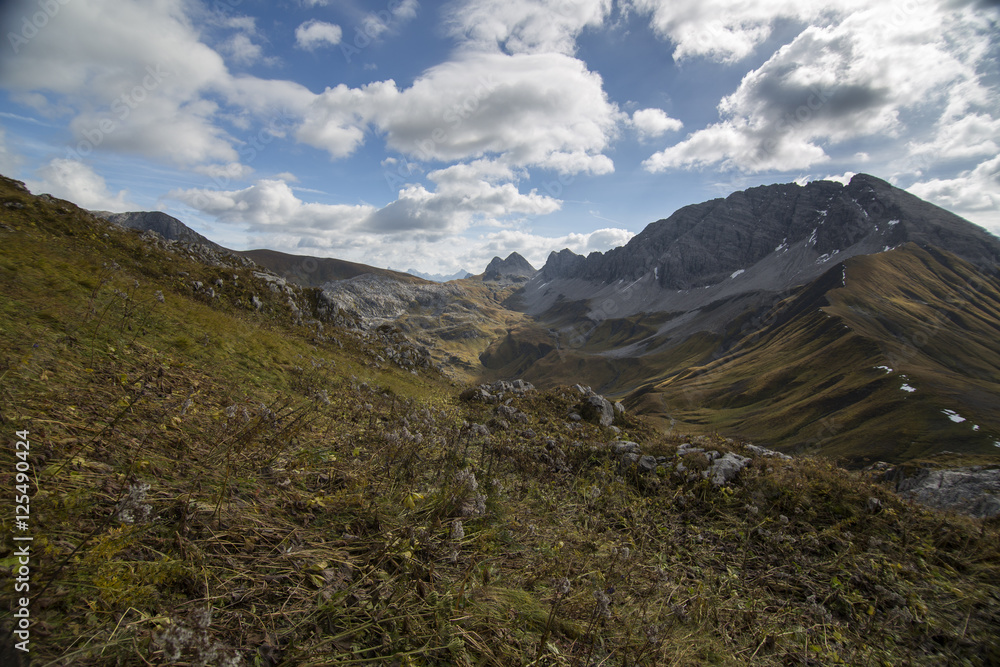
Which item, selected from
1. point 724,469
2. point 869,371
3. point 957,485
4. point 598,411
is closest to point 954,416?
point 869,371

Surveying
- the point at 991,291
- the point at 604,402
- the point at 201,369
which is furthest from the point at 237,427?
the point at 991,291

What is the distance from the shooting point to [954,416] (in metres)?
83.8

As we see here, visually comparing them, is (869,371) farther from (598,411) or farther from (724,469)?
(724,469)

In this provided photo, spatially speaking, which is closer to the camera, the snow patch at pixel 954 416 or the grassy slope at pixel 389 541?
the grassy slope at pixel 389 541

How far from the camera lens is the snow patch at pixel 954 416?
8230cm

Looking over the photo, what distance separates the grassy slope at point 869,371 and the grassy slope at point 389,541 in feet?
310

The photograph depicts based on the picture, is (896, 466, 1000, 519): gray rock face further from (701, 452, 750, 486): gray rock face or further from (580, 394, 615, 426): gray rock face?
(580, 394, 615, 426): gray rock face

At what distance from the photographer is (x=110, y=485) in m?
3.62

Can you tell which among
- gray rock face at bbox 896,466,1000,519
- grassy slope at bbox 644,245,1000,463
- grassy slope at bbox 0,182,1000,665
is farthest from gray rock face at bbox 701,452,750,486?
grassy slope at bbox 644,245,1000,463

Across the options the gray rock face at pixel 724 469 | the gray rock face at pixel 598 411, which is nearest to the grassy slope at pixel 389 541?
the gray rock face at pixel 724 469

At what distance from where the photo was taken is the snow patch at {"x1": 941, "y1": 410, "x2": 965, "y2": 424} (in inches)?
3240

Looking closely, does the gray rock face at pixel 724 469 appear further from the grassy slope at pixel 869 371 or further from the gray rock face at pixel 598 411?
the grassy slope at pixel 869 371

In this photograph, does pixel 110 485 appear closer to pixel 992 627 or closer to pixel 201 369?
pixel 201 369

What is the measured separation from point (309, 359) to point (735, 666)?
44.5 feet
